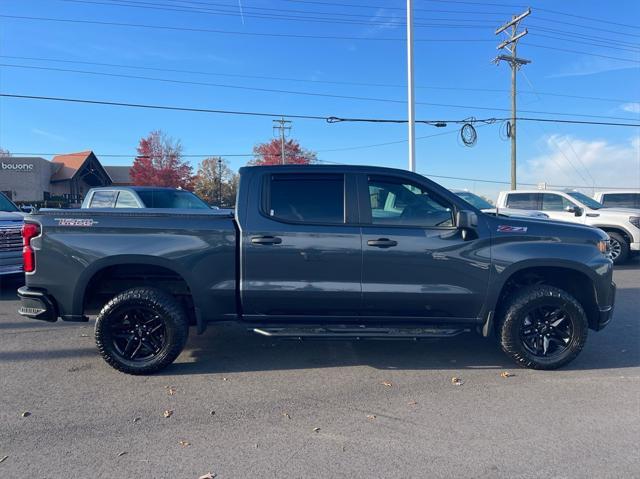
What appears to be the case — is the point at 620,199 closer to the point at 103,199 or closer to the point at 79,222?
the point at 103,199

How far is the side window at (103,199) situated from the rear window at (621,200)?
1375 centimetres

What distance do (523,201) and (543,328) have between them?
30.1 feet

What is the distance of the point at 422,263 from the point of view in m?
4.32

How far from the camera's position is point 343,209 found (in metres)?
4.43

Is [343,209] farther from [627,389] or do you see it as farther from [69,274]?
[627,389]

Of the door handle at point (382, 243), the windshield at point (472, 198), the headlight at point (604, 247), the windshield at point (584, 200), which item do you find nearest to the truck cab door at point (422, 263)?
the door handle at point (382, 243)

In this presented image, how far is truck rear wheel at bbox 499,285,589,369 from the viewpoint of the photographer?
4.40m

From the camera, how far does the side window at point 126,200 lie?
9.31 m

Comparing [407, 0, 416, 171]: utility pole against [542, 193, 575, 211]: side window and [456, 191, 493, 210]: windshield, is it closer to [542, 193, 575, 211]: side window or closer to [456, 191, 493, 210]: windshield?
[456, 191, 493, 210]: windshield

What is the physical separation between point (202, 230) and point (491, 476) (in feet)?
10.00

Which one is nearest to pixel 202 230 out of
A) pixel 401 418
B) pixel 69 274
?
pixel 69 274

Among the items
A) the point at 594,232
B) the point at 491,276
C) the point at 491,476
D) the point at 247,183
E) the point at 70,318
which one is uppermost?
the point at 247,183

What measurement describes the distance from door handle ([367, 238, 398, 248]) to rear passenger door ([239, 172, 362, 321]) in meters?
0.13

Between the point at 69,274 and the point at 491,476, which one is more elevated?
the point at 69,274
